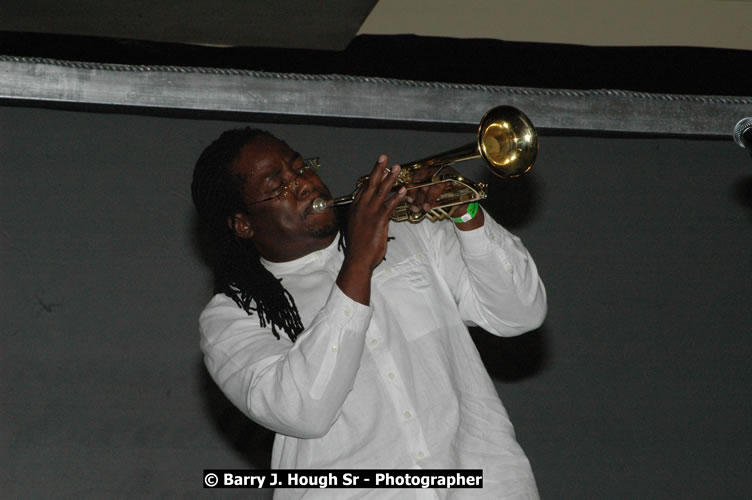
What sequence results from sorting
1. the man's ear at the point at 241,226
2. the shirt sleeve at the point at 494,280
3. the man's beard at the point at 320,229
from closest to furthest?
the shirt sleeve at the point at 494,280, the man's beard at the point at 320,229, the man's ear at the point at 241,226

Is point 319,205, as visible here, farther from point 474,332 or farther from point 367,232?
point 474,332

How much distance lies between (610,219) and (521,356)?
709mm

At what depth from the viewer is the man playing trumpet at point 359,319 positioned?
2.33m

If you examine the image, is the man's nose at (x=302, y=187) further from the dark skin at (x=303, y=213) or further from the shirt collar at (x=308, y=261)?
the shirt collar at (x=308, y=261)

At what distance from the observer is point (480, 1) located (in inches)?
179

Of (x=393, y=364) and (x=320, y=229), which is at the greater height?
(x=320, y=229)

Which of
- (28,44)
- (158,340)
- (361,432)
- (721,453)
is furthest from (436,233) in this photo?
(721,453)

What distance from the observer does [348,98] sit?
4.09 m

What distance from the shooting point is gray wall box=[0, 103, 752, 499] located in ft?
13.2

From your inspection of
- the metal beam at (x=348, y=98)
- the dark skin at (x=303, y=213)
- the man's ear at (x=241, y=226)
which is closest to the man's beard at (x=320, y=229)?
the dark skin at (x=303, y=213)

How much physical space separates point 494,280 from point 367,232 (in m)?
0.36
